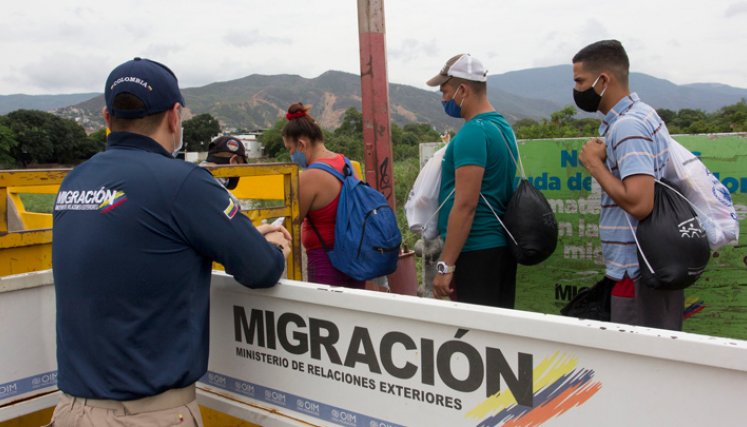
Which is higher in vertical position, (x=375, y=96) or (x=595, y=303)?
(x=375, y=96)

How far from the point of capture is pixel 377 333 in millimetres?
1937

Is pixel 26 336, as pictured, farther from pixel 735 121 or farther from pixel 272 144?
pixel 272 144

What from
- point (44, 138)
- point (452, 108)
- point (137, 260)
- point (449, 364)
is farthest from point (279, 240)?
point (44, 138)

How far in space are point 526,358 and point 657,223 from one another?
115 cm

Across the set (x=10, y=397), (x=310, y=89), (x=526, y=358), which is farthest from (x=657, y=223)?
(x=310, y=89)

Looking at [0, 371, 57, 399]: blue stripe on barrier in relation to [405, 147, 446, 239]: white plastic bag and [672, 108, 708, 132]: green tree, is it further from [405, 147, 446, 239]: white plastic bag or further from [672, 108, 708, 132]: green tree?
[672, 108, 708, 132]: green tree

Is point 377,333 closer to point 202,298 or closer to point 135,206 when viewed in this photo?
point 202,298

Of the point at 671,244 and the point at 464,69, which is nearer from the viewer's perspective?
the point at 671,244

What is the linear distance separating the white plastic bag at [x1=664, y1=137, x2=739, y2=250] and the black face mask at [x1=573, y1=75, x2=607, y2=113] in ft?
1.23

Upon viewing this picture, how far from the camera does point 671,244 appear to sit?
7.93ft

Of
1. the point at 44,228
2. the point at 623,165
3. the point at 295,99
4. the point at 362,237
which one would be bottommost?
the point at 362,237

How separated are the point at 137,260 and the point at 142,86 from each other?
55 centimetres

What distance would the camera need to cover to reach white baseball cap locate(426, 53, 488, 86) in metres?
3.11

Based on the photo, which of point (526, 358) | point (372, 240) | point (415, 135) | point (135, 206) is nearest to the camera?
point (526, 358)
